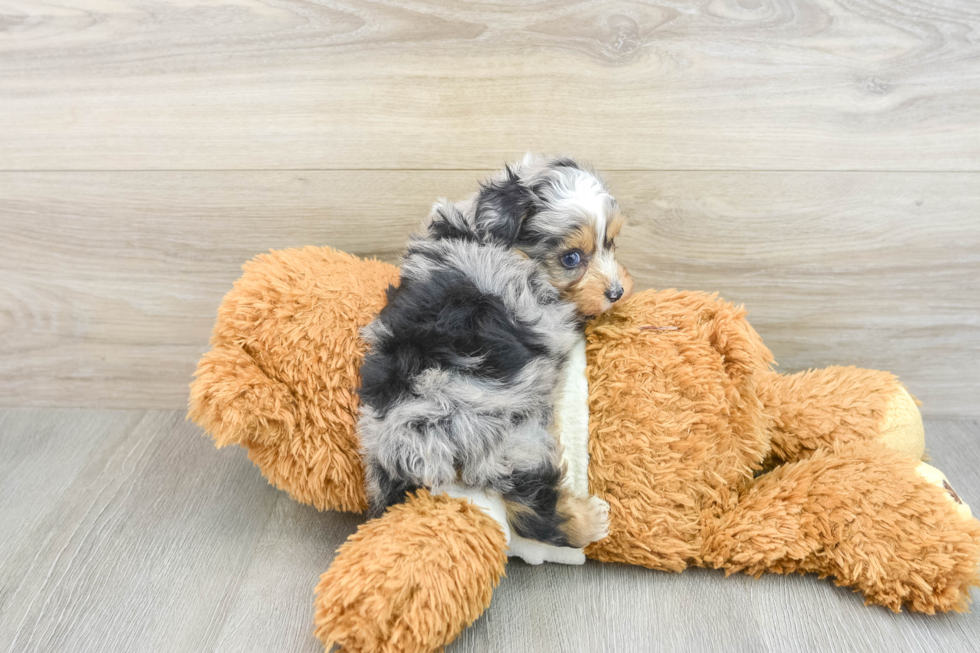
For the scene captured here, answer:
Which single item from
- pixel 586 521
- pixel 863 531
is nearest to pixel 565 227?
pixel 586 521

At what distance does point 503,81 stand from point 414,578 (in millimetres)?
866

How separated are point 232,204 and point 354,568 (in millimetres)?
788

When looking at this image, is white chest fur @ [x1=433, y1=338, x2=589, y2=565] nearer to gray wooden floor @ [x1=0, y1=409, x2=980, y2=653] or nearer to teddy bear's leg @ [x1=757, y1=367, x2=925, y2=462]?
gray wooden floor @ [x1=0, y1=409, x2=980, y2=653]

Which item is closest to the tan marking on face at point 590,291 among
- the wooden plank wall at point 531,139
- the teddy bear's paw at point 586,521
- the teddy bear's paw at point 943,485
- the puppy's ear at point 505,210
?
the puppy's ear at point 505,210

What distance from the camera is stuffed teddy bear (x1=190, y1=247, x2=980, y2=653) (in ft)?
3.10

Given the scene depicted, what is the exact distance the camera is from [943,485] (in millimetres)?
1043

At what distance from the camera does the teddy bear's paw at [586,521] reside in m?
0.97

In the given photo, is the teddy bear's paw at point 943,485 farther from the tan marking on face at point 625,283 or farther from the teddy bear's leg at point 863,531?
the tan marking on face at point 625,283

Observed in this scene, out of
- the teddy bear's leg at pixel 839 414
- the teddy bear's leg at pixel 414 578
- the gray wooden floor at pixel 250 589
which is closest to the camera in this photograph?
the teddy bear's leg at pixel 414 578

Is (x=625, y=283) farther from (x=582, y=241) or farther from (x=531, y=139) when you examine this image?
(x=531, y=139)

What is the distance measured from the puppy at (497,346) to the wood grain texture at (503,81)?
1.07 feet

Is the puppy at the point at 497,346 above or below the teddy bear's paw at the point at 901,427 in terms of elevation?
above

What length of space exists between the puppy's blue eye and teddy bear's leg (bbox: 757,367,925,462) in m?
0.40

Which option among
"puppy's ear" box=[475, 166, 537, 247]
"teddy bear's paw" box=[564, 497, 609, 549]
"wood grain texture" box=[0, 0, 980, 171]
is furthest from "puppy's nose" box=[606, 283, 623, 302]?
"wood grain texture" box=[0, 0, 980, 171]
